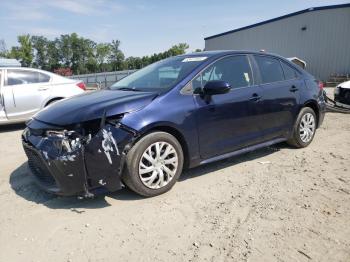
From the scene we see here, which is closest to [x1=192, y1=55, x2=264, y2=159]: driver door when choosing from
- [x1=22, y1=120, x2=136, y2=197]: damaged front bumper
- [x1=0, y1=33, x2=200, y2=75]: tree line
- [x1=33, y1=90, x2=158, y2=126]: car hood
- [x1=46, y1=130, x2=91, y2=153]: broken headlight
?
[x1=33, y1=90, x2=158, y2=126]: car hood

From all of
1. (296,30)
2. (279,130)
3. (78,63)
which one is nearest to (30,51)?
(78,63)

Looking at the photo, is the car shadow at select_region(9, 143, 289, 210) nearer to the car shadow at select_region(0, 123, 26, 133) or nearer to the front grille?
the front grille

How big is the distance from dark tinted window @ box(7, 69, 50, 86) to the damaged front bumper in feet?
16.8

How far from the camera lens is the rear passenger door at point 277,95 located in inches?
197

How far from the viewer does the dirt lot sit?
2887 mm

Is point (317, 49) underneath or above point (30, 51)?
underneath

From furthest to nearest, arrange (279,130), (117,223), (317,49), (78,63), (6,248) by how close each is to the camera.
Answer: (78,63) → (317,49) → (279,130) → (117,223) → (6,248)

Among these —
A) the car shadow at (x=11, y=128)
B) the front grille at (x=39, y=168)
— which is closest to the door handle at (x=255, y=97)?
the front grille at (x=39, y=168)

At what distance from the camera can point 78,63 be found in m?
104

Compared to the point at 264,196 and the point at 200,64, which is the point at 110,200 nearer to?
the point at 264,196

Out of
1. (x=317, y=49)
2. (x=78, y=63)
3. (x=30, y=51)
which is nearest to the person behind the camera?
(x=317, y=49)

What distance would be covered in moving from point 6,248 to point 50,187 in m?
0.81

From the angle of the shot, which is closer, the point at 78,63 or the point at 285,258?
the point at 285,258

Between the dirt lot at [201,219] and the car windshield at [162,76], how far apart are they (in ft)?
4.05
